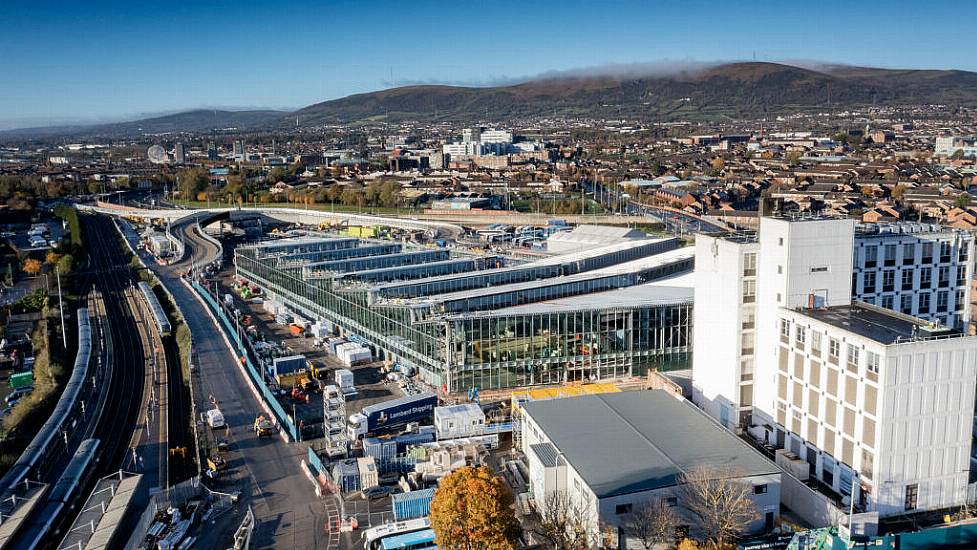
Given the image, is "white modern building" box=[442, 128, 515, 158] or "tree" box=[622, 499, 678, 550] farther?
"white modern building" box=[442, 128, 515, 158]

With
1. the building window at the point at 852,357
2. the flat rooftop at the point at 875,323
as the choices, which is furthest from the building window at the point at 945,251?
the building window at the point at 852,357

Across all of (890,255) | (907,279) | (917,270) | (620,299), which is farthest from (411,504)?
(917,270)

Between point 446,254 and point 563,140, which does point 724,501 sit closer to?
point 446,254

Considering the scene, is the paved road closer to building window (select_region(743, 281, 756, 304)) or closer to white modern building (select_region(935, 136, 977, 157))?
building window (select_region(743, 281, 756, 304))

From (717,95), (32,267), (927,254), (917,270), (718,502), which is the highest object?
(717,95)

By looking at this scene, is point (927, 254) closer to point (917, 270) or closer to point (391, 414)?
point (917, 270)

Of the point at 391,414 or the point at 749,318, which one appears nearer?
the point at 749,318

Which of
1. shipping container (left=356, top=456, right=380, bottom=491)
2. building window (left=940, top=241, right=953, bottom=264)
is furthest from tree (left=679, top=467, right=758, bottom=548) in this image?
building window (left=940, top=241, right=953, bottom=264)
